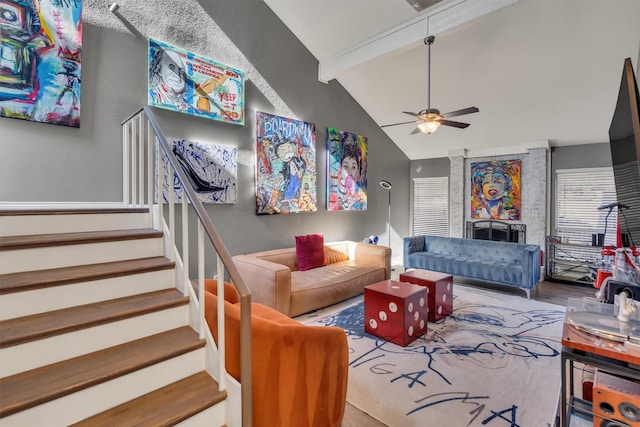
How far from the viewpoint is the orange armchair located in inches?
60.3

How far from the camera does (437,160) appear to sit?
707 centimetres

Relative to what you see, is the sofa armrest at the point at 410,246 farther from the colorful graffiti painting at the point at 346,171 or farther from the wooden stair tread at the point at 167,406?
the wooden stair tread at the point at 167,406

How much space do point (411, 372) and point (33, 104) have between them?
12.5 ft

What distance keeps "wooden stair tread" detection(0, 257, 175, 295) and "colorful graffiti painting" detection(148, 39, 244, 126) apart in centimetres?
193

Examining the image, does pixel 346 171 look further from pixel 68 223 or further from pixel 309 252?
pixel 68 223

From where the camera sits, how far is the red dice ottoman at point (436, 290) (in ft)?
11.3

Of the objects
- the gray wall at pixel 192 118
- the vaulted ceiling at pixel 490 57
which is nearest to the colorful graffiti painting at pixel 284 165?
the gray wall at pixel 192 118

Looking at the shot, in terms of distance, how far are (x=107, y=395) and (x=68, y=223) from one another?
1.30m

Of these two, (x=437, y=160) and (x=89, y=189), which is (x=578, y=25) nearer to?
(x=437, y=160)

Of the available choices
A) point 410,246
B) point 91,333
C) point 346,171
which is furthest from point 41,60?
point 410,246

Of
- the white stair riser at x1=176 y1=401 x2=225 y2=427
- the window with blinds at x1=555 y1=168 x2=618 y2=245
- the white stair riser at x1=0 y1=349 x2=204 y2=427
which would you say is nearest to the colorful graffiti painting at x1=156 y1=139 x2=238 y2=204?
the white stair riser at x1=0 y1=349 x2=204 y2=427

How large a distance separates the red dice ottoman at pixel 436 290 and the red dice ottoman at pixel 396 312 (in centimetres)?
39

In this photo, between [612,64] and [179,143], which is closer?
[179,143]

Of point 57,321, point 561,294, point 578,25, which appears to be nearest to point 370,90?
point 578,25
